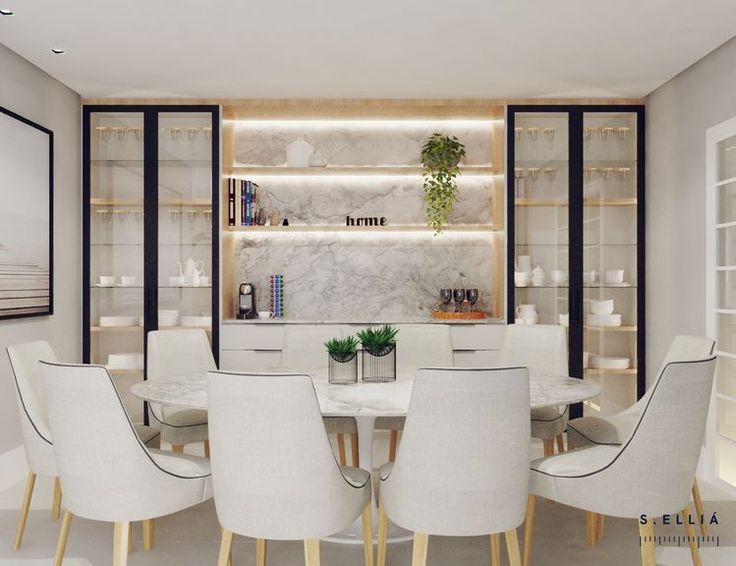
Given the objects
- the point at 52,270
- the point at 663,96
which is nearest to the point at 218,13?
the point at 52,270

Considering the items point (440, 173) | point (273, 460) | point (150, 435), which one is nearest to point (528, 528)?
point (273, 460)

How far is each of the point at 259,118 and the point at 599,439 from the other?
140 inches

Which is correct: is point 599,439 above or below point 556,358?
below

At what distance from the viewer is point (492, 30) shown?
12.1 feet

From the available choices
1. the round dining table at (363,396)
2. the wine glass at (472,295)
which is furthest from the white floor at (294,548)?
the wine glass at (472,295)

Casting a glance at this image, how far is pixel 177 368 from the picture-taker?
3.74 meters

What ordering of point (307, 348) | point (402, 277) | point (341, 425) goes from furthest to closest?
point (402, 277), point (307, 348), point (341, 425)

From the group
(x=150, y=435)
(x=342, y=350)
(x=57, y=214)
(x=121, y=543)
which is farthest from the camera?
(x=57, y=214)

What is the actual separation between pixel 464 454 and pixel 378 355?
995mm

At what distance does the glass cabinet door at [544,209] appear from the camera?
510cm

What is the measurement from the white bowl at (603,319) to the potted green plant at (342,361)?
8.98ft

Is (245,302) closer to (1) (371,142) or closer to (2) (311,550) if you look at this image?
(1) (371,142)

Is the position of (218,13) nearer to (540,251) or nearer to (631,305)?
(540,251)

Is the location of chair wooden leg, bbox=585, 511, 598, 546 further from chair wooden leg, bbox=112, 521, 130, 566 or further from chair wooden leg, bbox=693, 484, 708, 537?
chair wooden leg, bbox=112, 521, 130, 566
